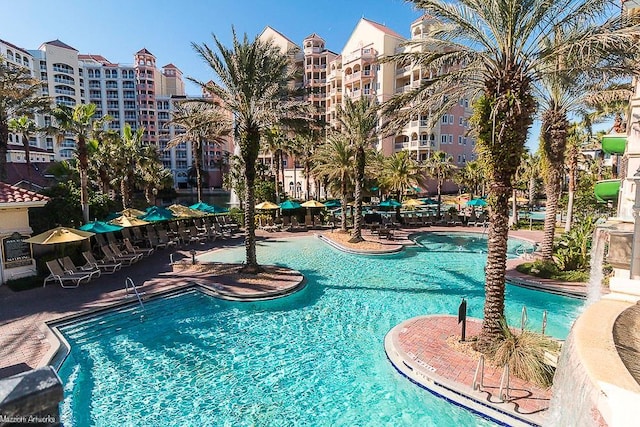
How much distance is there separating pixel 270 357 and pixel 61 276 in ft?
37.9

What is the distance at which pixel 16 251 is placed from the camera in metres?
15.9

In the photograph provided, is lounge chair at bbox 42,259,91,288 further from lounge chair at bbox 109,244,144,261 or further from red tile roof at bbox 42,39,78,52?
red tile roof at bbox 42,39,78,52

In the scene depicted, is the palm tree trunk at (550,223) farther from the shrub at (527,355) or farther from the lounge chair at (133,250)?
the lounge chair at (133,250)

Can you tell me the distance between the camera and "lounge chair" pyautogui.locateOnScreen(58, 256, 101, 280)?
52.7 ft

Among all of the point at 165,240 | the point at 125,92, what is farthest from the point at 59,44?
the point at 165,240

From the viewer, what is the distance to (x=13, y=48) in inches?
2680

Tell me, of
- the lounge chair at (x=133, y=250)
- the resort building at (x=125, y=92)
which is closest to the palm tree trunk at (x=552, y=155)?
the lounge chair at (x=133, y=250)

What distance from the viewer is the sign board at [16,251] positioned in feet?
50.8

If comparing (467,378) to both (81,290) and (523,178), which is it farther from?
(523,178)

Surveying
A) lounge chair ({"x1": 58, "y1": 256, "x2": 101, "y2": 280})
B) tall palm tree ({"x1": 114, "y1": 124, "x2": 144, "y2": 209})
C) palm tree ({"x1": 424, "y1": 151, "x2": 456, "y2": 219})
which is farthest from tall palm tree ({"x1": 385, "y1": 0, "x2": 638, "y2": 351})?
tall palm tree ({"x1": 114, "y1": 124, "x2": 144, "y2": 209})

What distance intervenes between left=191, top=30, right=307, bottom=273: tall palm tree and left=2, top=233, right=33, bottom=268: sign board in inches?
392

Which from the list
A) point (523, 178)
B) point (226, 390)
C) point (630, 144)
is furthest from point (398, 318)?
point (523, 178)

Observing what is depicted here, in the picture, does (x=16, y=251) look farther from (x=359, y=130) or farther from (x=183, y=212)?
(x=359, y=130)

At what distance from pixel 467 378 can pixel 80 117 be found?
22.4m
